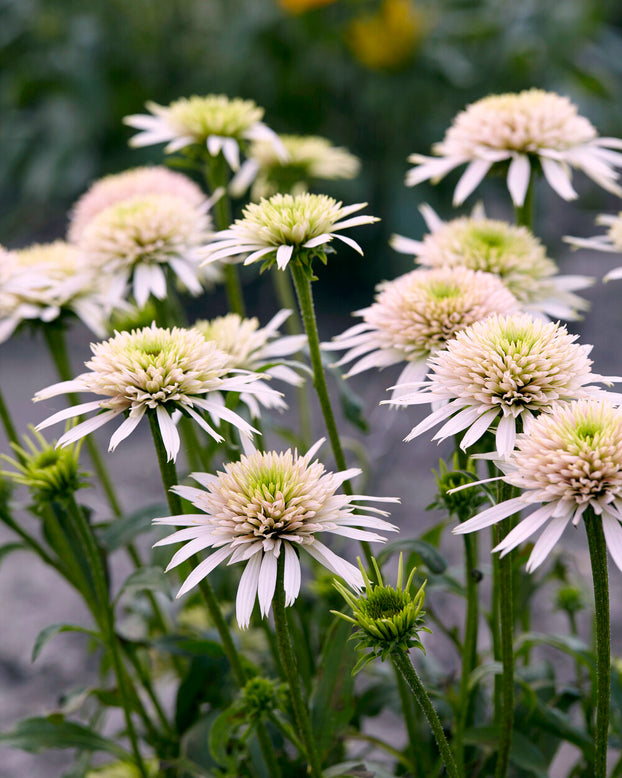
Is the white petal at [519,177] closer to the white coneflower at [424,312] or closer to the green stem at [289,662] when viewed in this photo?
the white coneflower at [424,312]

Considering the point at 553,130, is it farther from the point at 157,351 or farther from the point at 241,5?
the point at 241,5

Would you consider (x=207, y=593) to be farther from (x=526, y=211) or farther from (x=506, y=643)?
(x=526, y=211)

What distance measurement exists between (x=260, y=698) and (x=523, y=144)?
57 centimetres

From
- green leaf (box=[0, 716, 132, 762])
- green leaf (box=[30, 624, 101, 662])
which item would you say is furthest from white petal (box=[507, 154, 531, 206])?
green leaf (box=[0, 716, 132, 762])

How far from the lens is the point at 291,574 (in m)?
0.55

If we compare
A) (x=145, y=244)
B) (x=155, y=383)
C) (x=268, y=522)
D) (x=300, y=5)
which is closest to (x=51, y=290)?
(x=145, y=244)

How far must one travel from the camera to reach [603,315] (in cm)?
208

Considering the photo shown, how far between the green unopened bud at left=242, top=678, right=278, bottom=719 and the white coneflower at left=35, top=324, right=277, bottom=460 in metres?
0.23

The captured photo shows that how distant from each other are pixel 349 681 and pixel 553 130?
0.57 meters

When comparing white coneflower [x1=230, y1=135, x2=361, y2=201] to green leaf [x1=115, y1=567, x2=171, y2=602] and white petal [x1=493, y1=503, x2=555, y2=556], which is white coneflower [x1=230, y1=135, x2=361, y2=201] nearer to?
green leaf [x1=115, y1=567, x2=171, y2=602]

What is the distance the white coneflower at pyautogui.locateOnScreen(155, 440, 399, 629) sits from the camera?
0.55 metres

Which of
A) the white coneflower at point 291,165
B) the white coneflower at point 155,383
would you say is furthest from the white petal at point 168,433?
the white coneflower at point 291,165

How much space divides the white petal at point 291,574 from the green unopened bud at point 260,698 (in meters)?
0.17

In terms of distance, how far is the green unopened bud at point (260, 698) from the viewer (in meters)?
0.68
